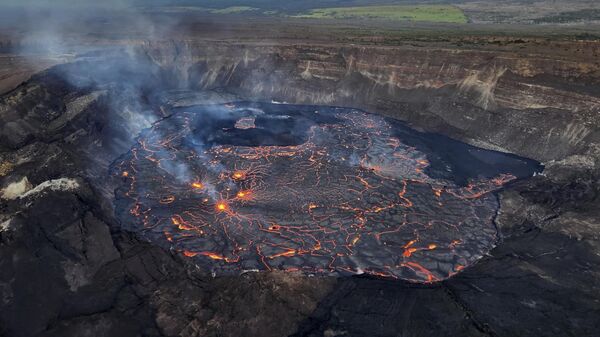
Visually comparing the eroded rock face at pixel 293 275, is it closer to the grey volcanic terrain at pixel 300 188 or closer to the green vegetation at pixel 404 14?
the grey volcanic terrain at pixel 300 188

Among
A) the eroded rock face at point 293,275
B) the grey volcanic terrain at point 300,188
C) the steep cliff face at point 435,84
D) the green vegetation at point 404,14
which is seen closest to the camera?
the eroded rock face at point 293,275

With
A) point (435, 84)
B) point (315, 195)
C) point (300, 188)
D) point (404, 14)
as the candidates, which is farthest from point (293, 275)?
point (404, 14)

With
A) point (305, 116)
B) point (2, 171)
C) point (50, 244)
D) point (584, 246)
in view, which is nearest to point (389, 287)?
point (584, 246)

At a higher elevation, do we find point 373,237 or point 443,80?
point 443,80

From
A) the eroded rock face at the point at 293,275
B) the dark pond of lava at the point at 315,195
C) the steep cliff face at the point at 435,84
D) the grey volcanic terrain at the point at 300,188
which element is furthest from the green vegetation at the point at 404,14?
the dark pond of lava at the point at 315,195

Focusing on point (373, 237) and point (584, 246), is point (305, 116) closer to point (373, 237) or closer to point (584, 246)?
point (373, 237)

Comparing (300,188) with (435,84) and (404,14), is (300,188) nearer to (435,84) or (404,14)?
(435,84)
